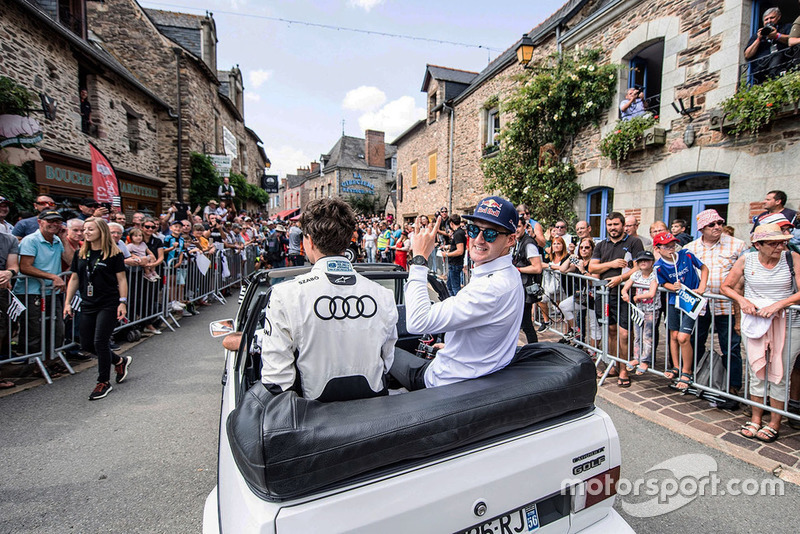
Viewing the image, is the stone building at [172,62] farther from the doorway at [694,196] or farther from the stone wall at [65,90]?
the doorway at [694,196]

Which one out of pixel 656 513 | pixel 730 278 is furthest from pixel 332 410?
pixel 730 278

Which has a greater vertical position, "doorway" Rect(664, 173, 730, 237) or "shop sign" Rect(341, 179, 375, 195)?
"shop sign" Rect(341, 179, 375, 195)

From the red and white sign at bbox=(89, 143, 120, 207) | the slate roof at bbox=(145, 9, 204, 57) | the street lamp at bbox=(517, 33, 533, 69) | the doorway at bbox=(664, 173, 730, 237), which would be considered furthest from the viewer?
the slate roof at bbox=(145, 9, 204, 57)

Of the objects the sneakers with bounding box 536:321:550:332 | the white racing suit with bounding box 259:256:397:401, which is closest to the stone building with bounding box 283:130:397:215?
the sneakers with bounding box 536:321:550:332

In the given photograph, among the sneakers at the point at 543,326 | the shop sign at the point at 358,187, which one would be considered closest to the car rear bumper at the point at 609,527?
the sneakers at the point at 543,326

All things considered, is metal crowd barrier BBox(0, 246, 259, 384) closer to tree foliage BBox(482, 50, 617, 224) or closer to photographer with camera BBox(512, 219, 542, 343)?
photographer with camera BBox(512, 219, 542, 343)

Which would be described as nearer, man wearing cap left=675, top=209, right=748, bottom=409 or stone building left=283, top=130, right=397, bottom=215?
man wearing cap left=675, top=209, right=748, bottom=409

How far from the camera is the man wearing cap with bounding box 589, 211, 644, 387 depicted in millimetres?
4754

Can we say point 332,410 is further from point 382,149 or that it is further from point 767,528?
point 382,149

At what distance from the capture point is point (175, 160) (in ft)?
53.2

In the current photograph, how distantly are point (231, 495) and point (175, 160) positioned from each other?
17.9m

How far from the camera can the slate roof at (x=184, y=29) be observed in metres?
18.9

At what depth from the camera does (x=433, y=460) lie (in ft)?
4.55

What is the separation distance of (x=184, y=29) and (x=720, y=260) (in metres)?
23.5
